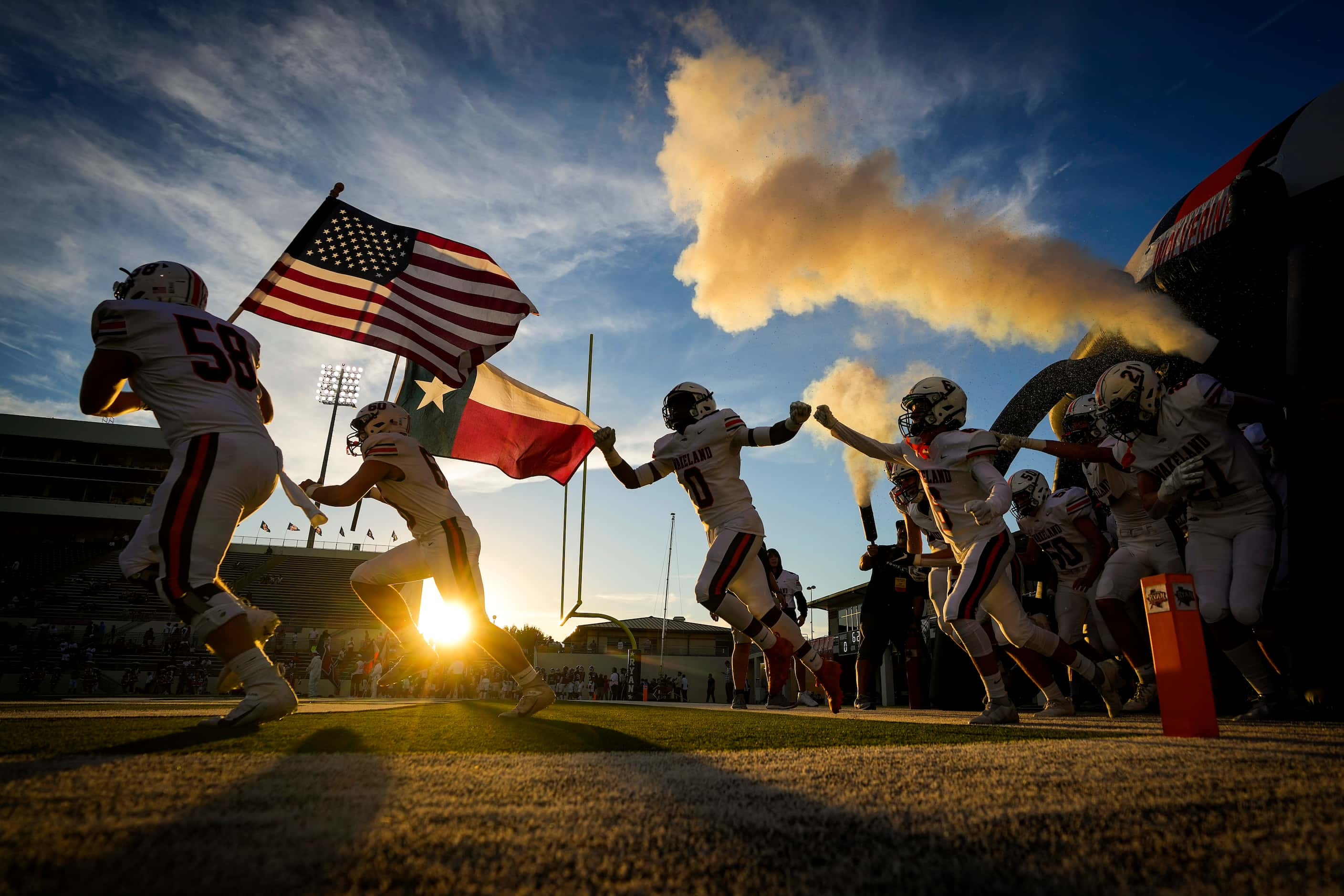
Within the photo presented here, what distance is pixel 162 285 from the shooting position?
4.10 meters

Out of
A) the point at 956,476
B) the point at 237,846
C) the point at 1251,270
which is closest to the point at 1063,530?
the point at 956,476

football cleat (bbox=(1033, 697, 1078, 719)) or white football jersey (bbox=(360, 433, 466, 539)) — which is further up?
white football jersey (bbox=(360, 433, 466, 539))

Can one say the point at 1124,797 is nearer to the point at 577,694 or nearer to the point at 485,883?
the point at 485,883

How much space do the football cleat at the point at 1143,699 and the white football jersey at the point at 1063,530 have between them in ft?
4.28

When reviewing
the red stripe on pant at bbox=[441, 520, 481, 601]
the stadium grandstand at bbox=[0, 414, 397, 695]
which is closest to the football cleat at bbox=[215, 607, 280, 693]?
the red stripe on pant at bbox=[441, 520, 481, 601]

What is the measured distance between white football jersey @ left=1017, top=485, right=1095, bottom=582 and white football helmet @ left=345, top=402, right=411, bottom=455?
6159 mm

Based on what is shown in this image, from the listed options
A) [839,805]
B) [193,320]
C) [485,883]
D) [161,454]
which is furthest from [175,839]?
[161,454]

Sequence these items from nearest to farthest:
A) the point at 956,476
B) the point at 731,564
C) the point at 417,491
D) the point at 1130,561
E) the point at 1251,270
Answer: the point at 417,491, the point at 956,476, the point at 731,564, the point at 1130,561, the point at 1251,270

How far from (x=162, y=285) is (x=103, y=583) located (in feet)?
123

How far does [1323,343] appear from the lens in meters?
5.18

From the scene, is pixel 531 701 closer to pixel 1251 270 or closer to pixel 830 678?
pixel 830 678

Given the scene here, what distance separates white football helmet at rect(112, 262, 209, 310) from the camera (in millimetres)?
4082

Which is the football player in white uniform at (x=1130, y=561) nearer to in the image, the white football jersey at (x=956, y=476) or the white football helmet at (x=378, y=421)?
the white football jersey at (x=956, y=476)

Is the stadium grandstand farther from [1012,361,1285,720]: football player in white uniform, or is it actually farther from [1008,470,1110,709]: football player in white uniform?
[1012,361,1285,720]: football player in white uniform
